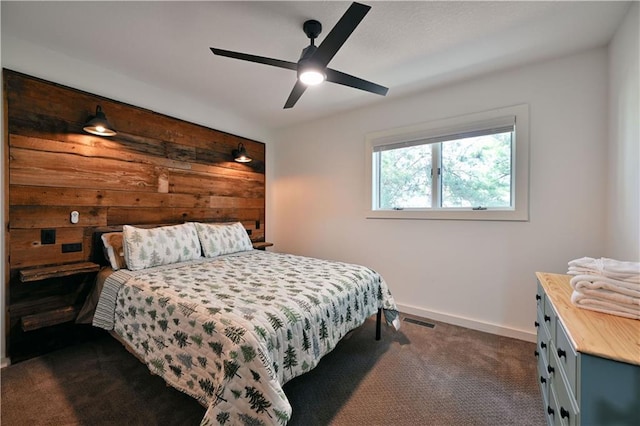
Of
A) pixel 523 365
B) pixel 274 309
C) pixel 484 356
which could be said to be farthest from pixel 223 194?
pixel 523 365

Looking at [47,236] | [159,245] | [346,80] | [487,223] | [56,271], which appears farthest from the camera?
[487,223]

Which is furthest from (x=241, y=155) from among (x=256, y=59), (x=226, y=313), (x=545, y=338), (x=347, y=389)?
(x=545, y=338)

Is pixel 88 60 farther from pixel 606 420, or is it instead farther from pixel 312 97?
pixel 606 420

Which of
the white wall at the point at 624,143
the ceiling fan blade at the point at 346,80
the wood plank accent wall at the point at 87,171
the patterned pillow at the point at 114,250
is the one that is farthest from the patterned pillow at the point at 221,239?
the white wall at the point at 624,143

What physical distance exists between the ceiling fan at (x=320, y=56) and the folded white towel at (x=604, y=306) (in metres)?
1.67

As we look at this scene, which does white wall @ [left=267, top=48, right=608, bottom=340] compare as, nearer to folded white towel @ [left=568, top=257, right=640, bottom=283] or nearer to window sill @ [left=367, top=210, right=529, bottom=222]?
window sill @ [left=367, top=210, right=529, bottom=222]

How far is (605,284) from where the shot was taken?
3.67 ft

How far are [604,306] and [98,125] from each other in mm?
3459

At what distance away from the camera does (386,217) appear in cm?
322

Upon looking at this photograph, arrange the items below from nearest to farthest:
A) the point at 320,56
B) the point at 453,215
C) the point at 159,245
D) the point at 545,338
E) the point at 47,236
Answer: the point at 545,338, the point at 320,56, the point at 47,236, the point at 159,245, the point at 453,215

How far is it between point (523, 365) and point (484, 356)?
10.1 inches

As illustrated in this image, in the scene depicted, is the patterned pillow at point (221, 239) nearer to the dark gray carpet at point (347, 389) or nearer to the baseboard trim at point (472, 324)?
the dark gray carpet at point (347, 389)

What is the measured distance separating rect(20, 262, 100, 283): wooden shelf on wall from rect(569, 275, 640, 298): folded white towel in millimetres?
3265

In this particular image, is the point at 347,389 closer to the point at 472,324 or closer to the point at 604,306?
the point at 604,306
